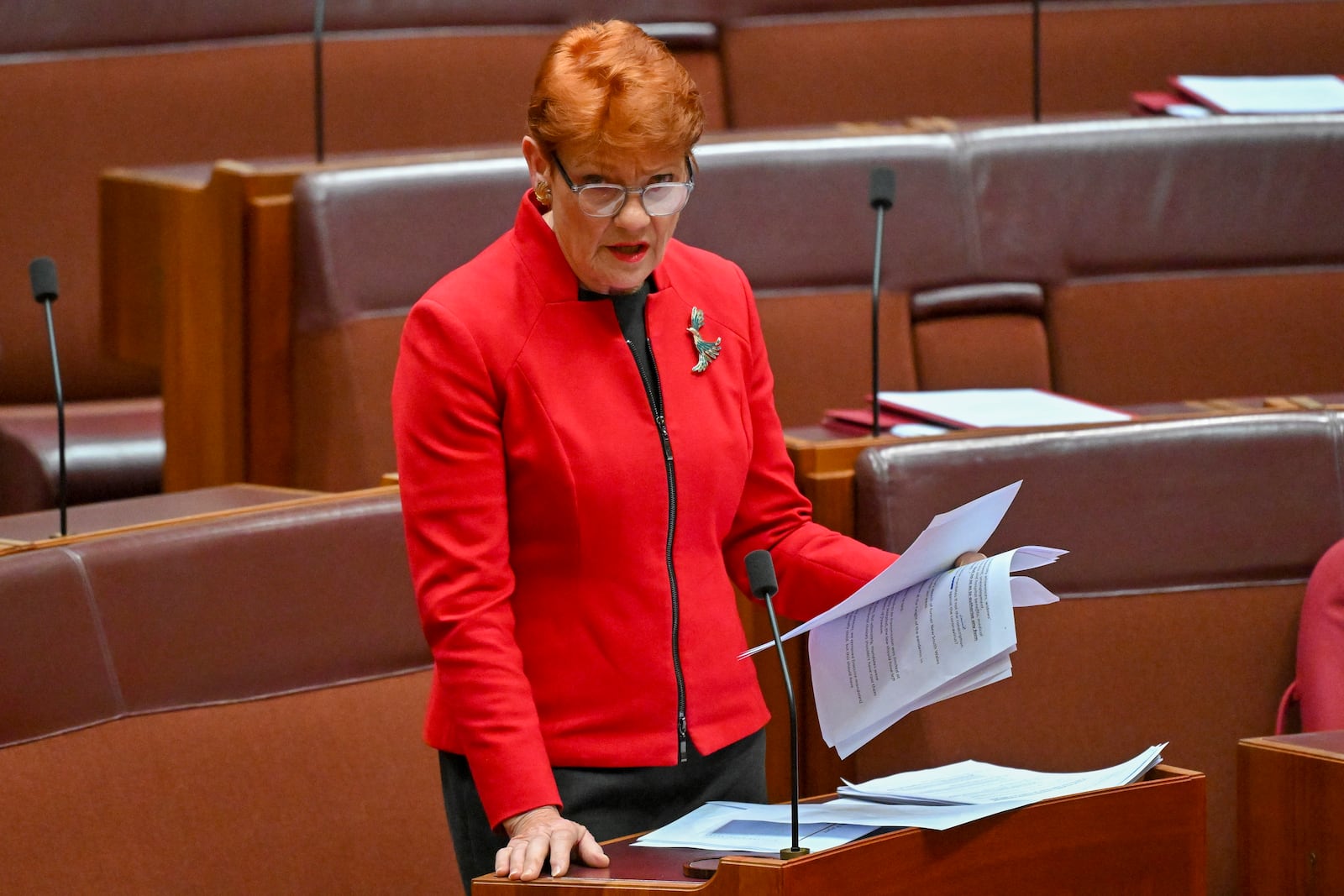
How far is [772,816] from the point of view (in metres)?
0.69

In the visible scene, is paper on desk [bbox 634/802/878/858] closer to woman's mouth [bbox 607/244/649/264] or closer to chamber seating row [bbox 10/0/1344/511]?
woman's mouth [bbox 607/244/649/264]

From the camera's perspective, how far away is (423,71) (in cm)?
185

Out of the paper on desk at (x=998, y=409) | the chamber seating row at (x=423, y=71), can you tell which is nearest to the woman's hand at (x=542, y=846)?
the paper on desk at (x=998, y=409)

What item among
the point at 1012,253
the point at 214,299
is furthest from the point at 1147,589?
the point at 214,299

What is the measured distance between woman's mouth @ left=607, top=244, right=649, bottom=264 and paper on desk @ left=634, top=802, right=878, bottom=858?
0.23 meters

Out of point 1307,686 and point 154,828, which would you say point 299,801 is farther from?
point 1307,686

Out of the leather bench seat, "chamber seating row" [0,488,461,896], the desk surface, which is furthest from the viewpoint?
the leather bench seat

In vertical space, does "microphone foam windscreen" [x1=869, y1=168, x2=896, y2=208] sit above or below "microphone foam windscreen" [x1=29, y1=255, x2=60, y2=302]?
above

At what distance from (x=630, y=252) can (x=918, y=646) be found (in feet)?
0.66

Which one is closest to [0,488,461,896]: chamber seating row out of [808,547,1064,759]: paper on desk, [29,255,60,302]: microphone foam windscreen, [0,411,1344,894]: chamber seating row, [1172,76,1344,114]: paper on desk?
[0,411,1344,894]: chamber seating row

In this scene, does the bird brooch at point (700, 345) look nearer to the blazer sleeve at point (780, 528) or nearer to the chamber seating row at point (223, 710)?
the blazer sleeve at point (780, 528)

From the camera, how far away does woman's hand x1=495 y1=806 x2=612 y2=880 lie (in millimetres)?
628

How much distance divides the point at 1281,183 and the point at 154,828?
Answer: 1.06 m

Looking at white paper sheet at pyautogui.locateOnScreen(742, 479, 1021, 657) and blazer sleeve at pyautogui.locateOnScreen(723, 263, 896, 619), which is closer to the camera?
white paper sheet at pyautogui.locateOnScreen(742, 479, 1021, 657)
